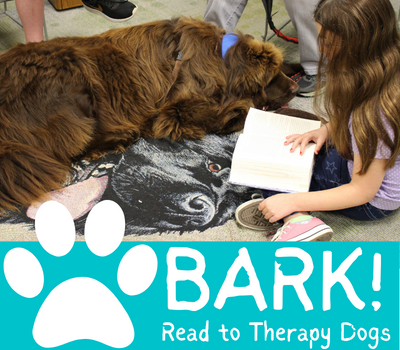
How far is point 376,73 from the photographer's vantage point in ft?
3.59

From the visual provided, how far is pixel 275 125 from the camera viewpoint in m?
1.62

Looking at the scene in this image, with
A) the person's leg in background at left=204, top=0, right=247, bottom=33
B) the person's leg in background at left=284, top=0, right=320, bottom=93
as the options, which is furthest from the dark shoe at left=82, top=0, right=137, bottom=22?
the person's leg in background at left=284, top=0, right=320, bottom=93

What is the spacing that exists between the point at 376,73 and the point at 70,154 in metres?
1.16

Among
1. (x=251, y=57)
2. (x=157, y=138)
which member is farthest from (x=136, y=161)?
(x=251, y=57)

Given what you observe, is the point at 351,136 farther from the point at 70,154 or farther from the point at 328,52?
the point at 70,154

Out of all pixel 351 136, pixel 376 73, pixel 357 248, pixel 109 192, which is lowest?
pixel 109 192

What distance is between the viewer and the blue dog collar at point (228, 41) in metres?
1.79

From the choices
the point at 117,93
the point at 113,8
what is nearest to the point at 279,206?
the point at 117,93

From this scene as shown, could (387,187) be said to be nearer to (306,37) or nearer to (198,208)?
(198,208)

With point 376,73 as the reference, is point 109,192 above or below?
below

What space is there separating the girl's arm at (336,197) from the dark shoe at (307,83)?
40.3 inches

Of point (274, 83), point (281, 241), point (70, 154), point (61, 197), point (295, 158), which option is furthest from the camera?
point (274, 83)

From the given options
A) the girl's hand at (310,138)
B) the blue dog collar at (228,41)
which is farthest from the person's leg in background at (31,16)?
the girl's hand at (310,138)

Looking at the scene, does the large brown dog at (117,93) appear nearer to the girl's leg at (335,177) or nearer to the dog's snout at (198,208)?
the dog's snout at (198,208)
